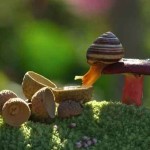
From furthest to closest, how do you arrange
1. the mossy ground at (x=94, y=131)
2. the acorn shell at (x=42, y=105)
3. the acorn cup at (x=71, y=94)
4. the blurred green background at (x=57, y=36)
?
the blurred green background at (x=57, y=36), the acorn cup at (x=71, y=94), the acorn shell at (x=42, y=105), the mossy ground at (x=94, y=131)

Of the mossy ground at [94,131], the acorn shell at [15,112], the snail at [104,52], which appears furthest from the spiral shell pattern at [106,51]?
the acorn shell at [15,112]

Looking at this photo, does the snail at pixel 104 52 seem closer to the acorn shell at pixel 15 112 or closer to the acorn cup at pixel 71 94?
the acorn cup at pixel 71 94

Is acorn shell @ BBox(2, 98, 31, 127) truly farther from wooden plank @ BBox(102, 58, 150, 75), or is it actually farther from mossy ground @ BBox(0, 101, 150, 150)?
wooden plank @ BBox(102, 58, 150, 75)

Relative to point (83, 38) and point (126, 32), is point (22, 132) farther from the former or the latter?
point (83, 38)

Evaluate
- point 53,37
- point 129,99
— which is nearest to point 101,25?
point 53,37

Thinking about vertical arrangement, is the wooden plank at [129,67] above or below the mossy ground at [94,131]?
above

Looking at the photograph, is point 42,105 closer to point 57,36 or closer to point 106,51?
point 106,51
